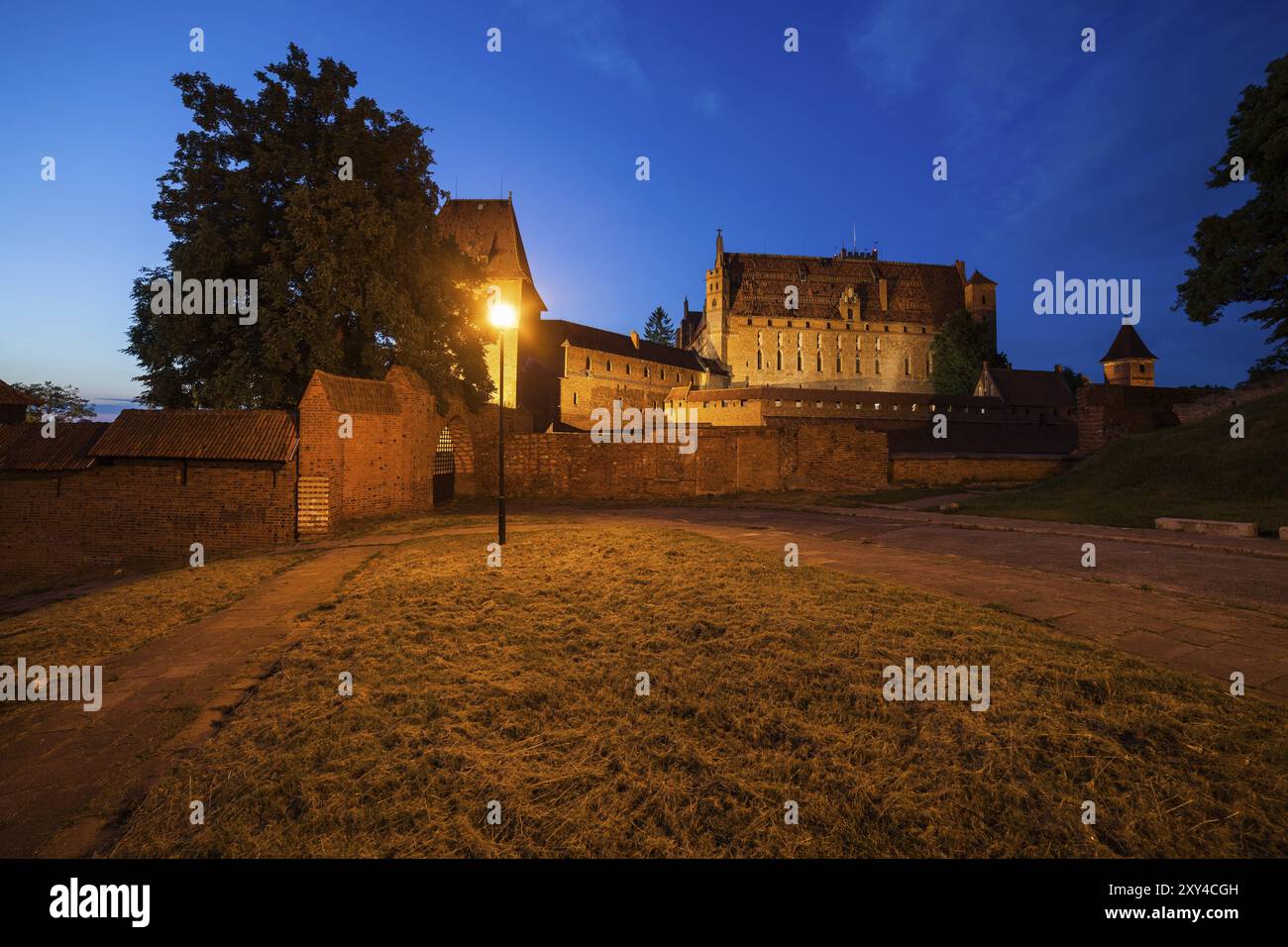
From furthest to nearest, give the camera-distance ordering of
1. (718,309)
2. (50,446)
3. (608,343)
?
(718,309) < (608,343) < (50,446)

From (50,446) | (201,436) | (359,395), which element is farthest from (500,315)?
(50,446)

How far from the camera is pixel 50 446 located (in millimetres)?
15242

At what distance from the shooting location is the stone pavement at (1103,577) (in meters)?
4.59

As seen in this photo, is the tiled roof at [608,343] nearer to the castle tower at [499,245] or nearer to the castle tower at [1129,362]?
the castle tower at [499,245]

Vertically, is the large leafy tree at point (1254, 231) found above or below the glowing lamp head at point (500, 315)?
above

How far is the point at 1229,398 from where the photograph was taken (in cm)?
2234

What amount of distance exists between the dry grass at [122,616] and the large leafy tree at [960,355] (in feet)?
222

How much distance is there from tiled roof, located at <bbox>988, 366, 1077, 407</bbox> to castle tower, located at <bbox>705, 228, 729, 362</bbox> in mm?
30659

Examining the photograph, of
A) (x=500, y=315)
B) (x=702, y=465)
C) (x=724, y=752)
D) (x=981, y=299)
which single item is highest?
(x=981, y=299)

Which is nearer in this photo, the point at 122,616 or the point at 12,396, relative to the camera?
the point at 122,616

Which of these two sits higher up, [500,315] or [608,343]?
[608,343]

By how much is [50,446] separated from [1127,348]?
91560 millimetres

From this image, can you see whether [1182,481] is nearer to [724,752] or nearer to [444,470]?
[724,752]

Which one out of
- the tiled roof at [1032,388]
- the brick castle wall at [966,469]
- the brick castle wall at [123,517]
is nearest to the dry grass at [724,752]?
the brick castle wall at [123,517]
